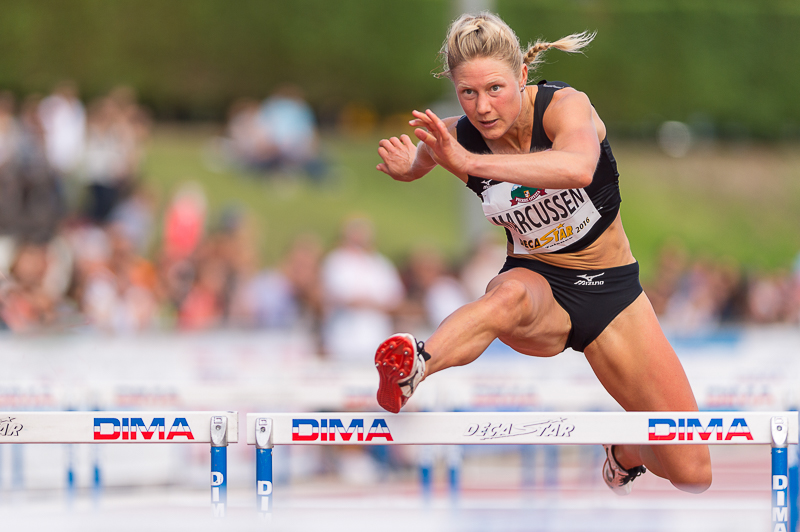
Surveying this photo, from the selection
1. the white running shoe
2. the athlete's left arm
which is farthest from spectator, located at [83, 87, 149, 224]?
the athlete's left arm

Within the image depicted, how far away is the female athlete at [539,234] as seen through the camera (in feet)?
11.6

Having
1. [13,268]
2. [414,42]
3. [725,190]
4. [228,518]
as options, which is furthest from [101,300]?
[725,190]

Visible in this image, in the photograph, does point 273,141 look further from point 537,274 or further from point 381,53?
point 537,274

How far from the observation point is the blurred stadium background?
730cm

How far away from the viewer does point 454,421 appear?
3.54 m

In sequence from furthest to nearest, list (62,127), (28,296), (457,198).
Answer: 1. (457,198)
2. (62,127)
3. (28,296)

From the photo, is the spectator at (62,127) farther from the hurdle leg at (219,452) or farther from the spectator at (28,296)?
the hurdle leg at (219,452)

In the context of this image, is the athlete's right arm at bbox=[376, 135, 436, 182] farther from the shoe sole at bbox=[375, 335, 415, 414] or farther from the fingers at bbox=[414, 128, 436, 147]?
the shoe sole at bbox=[375, 335, 415, 414]

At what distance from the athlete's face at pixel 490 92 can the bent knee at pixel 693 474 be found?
1614 mm

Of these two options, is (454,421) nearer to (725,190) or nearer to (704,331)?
(704,331)

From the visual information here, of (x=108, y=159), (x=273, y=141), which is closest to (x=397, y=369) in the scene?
(x=108, y=159)

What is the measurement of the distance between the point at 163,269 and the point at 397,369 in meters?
6.42

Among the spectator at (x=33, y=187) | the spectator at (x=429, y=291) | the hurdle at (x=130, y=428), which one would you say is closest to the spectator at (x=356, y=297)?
the spectator at (x=429, y=291)

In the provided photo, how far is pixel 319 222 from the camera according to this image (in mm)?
14898
